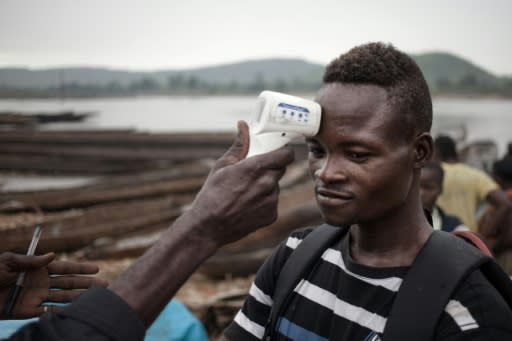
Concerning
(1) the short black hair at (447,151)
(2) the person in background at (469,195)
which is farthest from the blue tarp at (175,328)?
(1) the short black hair at (447,151)

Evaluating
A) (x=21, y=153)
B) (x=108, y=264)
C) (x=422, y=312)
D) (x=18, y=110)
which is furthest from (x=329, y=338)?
(x=21, y=153)

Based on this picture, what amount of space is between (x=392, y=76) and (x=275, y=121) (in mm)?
465

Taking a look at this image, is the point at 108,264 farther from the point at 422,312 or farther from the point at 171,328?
the point at 422,312

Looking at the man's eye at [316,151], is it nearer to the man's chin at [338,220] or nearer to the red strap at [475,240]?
the man's chin at [338,220]

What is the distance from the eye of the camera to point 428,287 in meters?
1.31

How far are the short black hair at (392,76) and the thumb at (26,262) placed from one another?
3.79ft

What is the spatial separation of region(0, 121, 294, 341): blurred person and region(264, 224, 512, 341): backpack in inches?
17.2

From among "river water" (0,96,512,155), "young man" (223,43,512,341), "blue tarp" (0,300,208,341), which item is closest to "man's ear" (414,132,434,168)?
"young man" (223,43,512,341)

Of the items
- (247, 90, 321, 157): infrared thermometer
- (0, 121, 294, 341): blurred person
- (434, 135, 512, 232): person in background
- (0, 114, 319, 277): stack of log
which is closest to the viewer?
(0, 121, 294, 341): blurred person

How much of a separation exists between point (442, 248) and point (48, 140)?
39.0 ft

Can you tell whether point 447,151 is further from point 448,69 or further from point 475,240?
point 448,69

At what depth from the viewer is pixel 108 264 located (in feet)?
16.5

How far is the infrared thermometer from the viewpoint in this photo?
1.35m

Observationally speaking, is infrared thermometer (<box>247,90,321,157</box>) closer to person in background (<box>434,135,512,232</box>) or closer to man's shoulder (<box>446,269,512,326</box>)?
man's shoulder (<box>446,269,512,326</box>)
